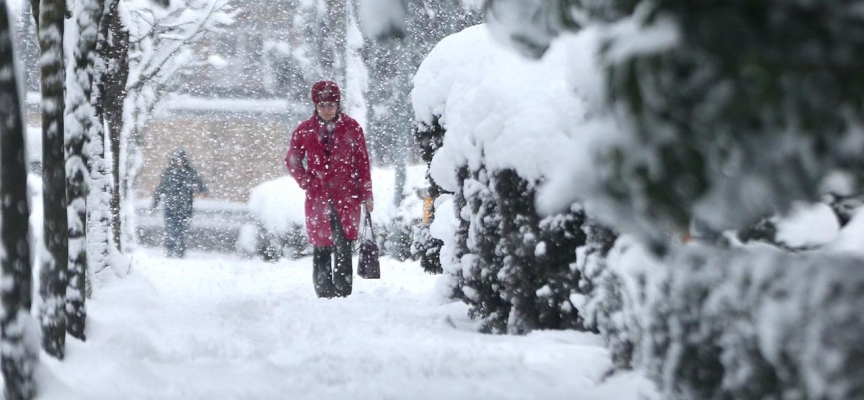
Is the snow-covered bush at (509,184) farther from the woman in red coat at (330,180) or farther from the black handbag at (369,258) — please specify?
the black handbag at (369,258)

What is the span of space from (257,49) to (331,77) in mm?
8499

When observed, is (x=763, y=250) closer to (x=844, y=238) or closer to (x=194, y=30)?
(x=844, y=238)

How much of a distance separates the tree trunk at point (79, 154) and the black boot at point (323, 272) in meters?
3.21

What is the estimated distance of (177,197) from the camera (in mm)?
16141

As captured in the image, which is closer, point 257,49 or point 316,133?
point 316,133

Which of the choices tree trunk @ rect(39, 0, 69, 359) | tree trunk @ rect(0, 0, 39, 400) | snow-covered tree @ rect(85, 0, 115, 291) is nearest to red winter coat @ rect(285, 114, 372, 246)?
snow-covered tree @ rect(85, 0, 115, 291)

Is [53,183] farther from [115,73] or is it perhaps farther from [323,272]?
[115,73]

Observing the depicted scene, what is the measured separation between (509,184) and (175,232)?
12489mm

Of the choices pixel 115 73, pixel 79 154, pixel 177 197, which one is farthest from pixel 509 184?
pixel 177 197

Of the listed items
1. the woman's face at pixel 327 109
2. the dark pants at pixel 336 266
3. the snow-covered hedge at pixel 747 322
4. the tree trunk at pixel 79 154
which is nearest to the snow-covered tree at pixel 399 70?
the woman's face at pixel 327 109

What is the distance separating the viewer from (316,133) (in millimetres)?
7809

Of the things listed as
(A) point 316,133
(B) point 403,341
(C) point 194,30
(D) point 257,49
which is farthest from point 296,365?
(D) point 257,49

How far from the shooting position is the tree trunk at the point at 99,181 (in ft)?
20.1

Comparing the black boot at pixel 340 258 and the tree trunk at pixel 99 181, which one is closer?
the tree trunk at pixel 99 181
